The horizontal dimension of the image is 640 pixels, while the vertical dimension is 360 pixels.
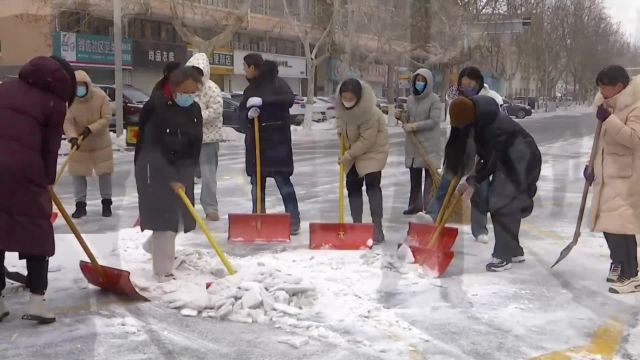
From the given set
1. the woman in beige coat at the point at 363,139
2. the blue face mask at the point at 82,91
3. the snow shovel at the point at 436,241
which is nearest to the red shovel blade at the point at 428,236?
the snow shovel at the point at 436,241

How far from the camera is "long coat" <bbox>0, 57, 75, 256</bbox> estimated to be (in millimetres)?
3812

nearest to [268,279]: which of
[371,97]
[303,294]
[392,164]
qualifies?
[303,294]

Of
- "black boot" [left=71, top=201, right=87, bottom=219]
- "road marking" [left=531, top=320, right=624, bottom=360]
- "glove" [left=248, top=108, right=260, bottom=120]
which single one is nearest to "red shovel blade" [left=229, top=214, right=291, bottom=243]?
"glove" [left=248, top=108, right=260, bottom=120]

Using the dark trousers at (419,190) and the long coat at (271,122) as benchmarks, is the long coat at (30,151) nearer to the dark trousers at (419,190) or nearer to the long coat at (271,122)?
the long coat at (271,122)

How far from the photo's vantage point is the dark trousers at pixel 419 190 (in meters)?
7.50

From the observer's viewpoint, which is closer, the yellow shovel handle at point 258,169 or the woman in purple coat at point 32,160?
the woman in purple coat at point 32,160

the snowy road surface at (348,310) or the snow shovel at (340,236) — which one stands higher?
the snow shovel at (340,236)

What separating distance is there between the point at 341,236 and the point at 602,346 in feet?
8.26

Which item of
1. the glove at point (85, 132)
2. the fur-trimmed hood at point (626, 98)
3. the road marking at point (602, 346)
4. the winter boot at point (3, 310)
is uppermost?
the fur-trimmed hood at point (626, 98)

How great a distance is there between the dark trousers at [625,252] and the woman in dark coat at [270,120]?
2910 millimetres

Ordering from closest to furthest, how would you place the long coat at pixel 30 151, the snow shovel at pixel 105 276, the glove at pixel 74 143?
the long coat at pixel 30 151
the snow shovel at pixel 105 276
the glove at pixel 74 143

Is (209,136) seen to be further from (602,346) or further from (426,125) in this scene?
(602,346)

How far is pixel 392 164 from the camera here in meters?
13.4

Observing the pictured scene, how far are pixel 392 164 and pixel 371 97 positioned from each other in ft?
24.4
